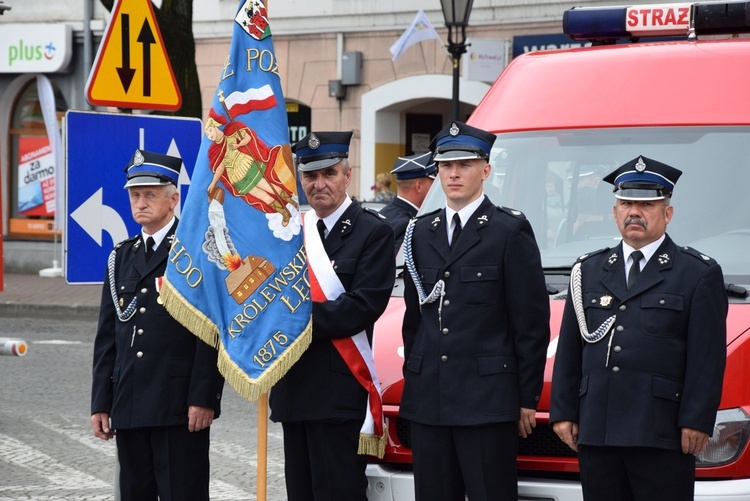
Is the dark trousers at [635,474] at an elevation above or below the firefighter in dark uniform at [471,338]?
below

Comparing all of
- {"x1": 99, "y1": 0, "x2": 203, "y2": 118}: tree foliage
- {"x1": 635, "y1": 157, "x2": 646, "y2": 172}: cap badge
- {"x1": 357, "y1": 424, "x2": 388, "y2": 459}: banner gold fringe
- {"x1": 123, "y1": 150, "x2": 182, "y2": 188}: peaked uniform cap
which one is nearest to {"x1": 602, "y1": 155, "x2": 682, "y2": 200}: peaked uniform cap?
{"x1": 635, "y1": 157, "x2": 646, "y2": 172}: cap badge

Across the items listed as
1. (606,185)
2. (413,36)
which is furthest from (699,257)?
(413,36)

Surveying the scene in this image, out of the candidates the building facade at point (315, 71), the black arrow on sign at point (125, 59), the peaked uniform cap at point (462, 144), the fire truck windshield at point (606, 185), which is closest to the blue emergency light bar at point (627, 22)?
the fire truck windshield at point (606, 185)

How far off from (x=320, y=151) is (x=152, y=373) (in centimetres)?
119

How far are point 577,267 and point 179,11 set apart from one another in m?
11.4

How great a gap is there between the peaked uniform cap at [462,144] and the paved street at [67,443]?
2.94 metres

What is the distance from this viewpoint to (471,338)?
496cm

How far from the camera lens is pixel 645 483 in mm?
4555

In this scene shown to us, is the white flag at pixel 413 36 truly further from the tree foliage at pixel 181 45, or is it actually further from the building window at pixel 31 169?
the building window at pixel 31 169

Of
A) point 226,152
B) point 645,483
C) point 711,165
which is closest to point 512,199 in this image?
point 711,165

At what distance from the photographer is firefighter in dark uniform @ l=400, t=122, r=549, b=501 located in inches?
191

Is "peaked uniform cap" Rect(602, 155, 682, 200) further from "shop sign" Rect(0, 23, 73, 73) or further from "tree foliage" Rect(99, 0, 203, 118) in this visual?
"shop sign" Rect(0, 23, 73, 73)

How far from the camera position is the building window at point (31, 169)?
23.3m

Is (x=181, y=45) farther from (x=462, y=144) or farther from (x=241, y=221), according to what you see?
(x=462, y=144)
